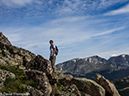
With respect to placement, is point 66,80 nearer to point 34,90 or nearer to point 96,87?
point 96,87

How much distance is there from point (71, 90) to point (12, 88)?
7.40 meters

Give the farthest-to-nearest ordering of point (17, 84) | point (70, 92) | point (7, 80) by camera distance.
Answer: point (70, 92) < point (7, 80) < point (17, 84)

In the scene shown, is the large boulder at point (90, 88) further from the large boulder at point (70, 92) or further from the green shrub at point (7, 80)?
the green shrub at point (7, 80)

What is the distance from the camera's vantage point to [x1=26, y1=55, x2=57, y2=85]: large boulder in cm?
1636

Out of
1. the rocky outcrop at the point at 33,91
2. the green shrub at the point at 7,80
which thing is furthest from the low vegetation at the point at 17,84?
the rocky outcrop at the point at 33,91

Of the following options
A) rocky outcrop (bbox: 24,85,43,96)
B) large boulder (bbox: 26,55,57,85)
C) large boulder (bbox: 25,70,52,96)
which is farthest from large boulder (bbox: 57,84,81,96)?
rocky outcrop (bbox: 24,85,43,96)

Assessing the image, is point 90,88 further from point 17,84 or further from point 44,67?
point 17,84

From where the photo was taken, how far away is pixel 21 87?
39.1 feet

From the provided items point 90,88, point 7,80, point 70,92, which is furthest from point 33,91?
point 90,88

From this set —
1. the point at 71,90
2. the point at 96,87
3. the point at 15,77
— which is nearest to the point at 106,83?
the point at 96,87

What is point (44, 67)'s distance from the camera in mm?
16859

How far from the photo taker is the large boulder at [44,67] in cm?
1636

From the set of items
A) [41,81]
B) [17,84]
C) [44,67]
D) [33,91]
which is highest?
[44,67]

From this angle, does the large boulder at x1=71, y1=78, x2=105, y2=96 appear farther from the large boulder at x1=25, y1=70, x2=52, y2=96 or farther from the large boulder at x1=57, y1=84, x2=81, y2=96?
the large boulder at x1=25, y1=70, x2=52, y2=96
